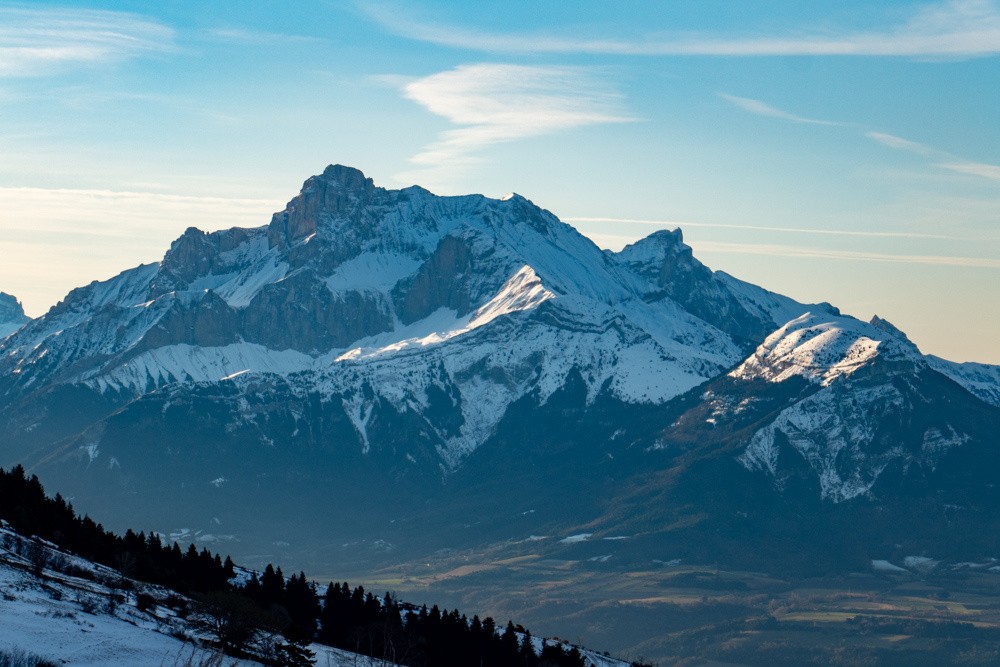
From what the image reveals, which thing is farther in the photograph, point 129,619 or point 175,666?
point 129,619

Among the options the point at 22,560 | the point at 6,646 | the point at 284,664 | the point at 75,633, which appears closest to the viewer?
the point at 6,646

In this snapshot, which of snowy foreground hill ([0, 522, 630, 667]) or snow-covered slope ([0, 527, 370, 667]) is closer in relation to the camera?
snowy foreground hill ([0, 522, 630, 667])

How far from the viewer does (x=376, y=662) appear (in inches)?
7662

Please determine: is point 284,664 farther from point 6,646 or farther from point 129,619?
point 6,646

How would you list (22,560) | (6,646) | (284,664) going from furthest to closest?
(22,560), (284,664), (6,646)

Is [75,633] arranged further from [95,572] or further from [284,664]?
[95,572]

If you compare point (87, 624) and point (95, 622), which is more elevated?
point (95, 622)

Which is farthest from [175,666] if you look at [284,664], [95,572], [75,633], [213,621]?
[95,572]

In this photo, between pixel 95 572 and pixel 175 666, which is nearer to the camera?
pixel 175 666

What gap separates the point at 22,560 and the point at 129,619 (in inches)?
849

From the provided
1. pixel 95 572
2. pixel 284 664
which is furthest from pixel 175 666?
pixel 95 572

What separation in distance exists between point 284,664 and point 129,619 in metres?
14.6

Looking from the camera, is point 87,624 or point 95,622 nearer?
point 87,624

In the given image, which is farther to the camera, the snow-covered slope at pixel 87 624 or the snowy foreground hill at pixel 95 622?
the snow-covered slope at pixel 87 624
